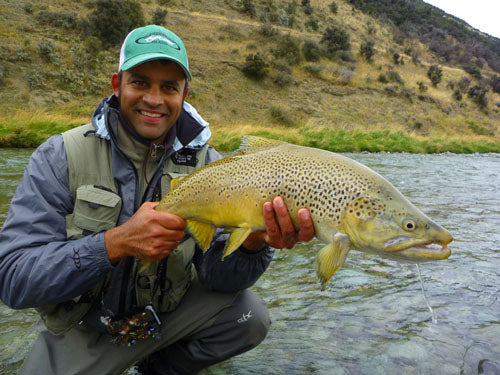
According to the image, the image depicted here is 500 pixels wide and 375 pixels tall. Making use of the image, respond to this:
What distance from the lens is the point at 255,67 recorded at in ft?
93.6

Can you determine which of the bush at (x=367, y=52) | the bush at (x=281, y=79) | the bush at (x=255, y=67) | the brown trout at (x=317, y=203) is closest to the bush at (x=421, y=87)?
the bush at (x=367, y=52)

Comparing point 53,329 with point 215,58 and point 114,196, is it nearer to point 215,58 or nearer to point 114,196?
point 114,196

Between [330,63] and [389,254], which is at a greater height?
[330,63]

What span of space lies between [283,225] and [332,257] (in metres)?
0.31

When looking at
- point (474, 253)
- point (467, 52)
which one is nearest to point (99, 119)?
point (474, 253)

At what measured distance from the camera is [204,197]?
2.16 m

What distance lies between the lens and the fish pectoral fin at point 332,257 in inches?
73.0

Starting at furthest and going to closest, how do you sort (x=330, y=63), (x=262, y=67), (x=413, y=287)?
(x=330, y=63) < (x=262, y=67) < (x=413, y=287)

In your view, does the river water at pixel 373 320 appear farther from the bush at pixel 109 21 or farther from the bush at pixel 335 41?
the bush at pixel 335 41

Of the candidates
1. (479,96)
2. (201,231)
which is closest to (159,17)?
(479,96)

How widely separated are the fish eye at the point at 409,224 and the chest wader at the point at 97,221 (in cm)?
127

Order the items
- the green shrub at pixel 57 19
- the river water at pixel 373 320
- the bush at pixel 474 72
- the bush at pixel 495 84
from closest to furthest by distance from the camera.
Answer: the river water at pixel 373 320, the green shrub at pixel 57 19, the bush at pixel 495 84, the bush at pixel 474 72

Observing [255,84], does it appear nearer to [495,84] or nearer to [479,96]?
[479,96]

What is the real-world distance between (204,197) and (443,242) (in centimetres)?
120
